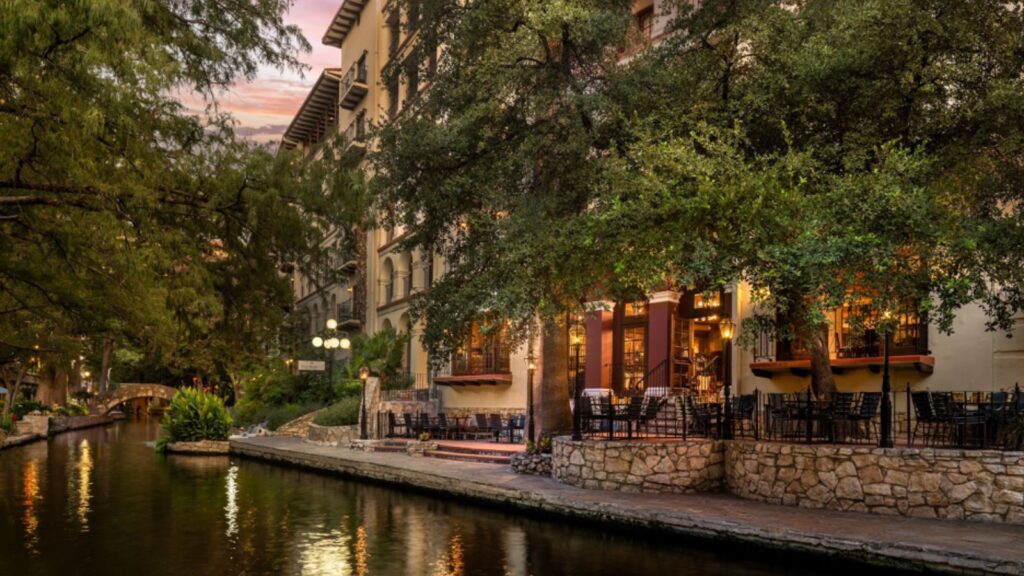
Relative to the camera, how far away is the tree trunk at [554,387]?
68.3 feet

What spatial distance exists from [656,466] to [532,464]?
3.77 m

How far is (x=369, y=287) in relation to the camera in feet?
149

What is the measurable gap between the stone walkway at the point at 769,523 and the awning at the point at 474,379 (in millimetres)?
11356

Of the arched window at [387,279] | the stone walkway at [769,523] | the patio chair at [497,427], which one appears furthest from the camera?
the arched window at [387,279]

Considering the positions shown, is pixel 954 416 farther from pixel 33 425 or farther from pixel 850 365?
pixel 33 425

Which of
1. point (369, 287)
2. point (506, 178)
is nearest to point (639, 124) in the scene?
point (506, 178)

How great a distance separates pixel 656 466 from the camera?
16531 millimetres

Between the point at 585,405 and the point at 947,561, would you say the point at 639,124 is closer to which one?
the point at 585,405

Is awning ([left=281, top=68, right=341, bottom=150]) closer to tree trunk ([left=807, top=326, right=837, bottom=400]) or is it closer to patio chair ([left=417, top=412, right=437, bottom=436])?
patio chair ([left=417, top=412, right=437, bottom=436])

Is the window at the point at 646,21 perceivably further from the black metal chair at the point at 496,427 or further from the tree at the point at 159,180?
the tree at the point at 159,180

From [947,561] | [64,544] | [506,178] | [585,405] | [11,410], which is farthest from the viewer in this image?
[11,410]

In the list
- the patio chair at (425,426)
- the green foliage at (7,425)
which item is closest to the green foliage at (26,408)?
the green foliage at (7,425)

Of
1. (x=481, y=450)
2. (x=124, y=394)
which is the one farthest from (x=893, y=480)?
(x=124, y=394)

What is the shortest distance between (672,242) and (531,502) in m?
5.52
